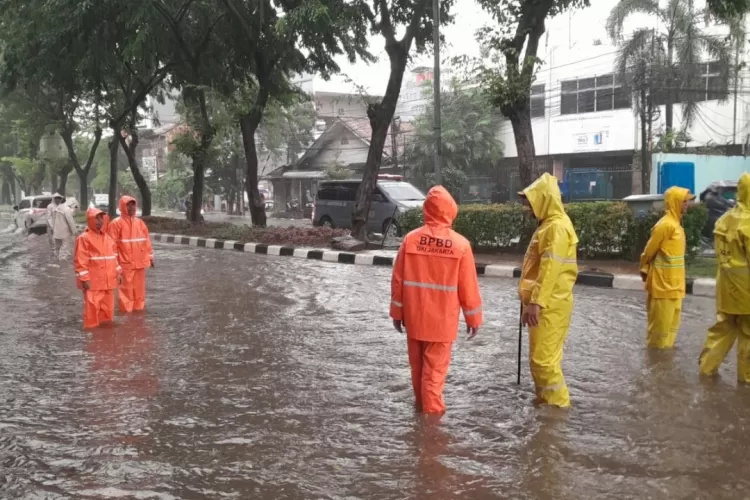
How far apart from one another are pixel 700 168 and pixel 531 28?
41.7 ft

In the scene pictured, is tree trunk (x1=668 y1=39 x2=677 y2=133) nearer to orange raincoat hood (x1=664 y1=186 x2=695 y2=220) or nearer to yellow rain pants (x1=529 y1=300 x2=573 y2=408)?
orange raincoat hood (x1=664 y1=186 x2=695 y2=220)

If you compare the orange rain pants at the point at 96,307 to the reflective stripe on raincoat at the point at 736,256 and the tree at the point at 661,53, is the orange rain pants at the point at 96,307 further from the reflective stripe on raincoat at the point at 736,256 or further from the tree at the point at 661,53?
the tree at the point at 661,53

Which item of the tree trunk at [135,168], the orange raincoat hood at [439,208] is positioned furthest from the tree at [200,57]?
the orange raincoat hood at [439,208]

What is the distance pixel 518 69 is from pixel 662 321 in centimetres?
821

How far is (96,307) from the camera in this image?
791cm

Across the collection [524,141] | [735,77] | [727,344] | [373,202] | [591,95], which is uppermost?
[591,95]

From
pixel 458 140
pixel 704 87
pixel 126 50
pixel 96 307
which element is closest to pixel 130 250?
pixel 96 307

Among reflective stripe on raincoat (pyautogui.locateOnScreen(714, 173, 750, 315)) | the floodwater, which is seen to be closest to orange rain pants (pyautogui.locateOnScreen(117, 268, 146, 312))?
the floodwater

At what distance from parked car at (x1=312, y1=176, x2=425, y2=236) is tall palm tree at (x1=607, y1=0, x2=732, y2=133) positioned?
33.4ft

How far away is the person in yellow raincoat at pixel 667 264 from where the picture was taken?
20.5 ft

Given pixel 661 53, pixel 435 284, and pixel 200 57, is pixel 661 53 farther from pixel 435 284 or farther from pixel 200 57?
pixel 435 284

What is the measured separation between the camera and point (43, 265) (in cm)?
1507

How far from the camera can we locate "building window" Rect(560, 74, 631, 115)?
31.7m

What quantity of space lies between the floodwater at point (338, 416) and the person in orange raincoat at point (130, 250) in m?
0.52
